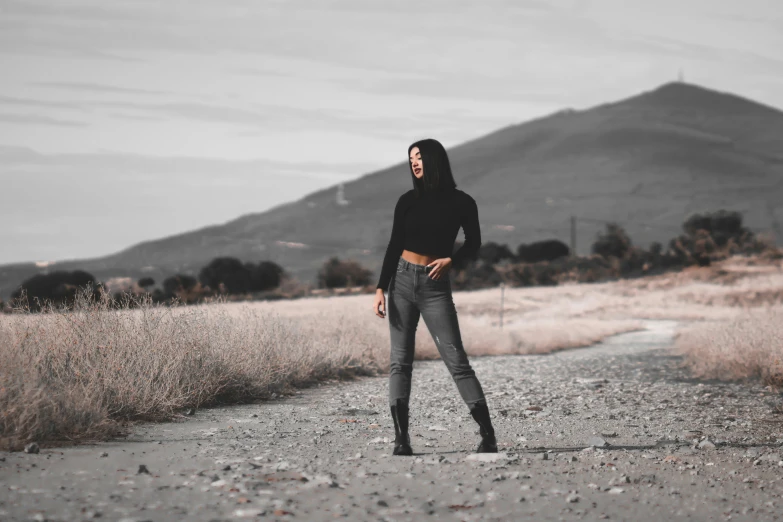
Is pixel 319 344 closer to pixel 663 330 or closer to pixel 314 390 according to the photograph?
pixel 314 390

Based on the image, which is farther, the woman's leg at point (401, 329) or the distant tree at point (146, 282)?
the distant tree at point (146, 282)

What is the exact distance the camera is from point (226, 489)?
5914mm

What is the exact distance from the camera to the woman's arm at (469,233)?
711 centimetres

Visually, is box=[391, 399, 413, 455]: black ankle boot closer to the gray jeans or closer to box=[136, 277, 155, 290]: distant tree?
the gray jeans

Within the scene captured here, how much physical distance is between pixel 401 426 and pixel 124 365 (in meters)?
3.44

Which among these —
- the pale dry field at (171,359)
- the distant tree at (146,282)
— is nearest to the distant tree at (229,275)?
the distant tree at (146,282)

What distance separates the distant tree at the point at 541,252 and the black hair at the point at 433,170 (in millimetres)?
73772

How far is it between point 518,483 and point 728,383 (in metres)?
8.79

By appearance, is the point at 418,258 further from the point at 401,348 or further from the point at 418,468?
the point at 418,468

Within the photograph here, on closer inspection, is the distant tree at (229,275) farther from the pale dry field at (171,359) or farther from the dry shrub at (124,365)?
the dry shrub at (124,365)

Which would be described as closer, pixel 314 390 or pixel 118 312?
pixel 118 312

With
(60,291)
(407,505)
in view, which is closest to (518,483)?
(407,505)

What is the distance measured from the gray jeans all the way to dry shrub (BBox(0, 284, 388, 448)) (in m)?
2.55

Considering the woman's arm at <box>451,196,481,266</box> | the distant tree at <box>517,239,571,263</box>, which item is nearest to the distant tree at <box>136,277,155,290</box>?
the woman's arm at <box>451,196,481,266</box>
